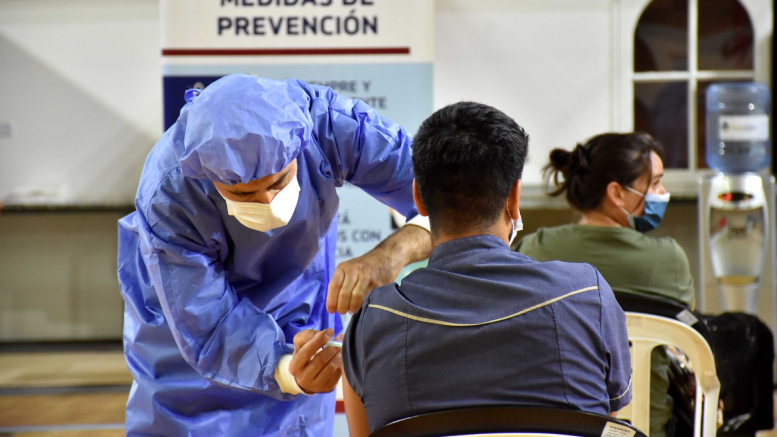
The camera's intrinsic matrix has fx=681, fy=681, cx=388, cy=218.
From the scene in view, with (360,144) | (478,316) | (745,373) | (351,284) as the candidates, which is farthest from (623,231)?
(478,316)

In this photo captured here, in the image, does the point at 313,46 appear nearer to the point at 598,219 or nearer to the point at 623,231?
the point at 598,219

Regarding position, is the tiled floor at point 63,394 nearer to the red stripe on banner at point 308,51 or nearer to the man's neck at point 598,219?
the red stripe on banner at point 308,51

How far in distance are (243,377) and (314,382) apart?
0.49 feet

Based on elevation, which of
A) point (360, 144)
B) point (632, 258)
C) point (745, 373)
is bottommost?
point (745, 373)

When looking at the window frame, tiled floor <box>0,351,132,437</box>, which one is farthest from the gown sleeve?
the window frame

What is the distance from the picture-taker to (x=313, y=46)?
2.53m

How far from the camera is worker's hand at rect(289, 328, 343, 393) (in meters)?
1.05

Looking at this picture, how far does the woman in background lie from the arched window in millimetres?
2748

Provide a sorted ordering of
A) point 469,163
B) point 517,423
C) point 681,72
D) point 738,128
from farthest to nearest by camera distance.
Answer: point 681,72
point 738,128
point 469,163
point 517,423

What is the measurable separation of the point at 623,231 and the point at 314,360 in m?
0.93

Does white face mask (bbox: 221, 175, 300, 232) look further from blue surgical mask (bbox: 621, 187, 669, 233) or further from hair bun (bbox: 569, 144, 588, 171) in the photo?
blue surgical mask (bbox: 621, 187, 669, 233)

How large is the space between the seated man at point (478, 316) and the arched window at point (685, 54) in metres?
3.76

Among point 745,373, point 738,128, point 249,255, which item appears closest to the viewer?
point 249,255

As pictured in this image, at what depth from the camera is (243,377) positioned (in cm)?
116
